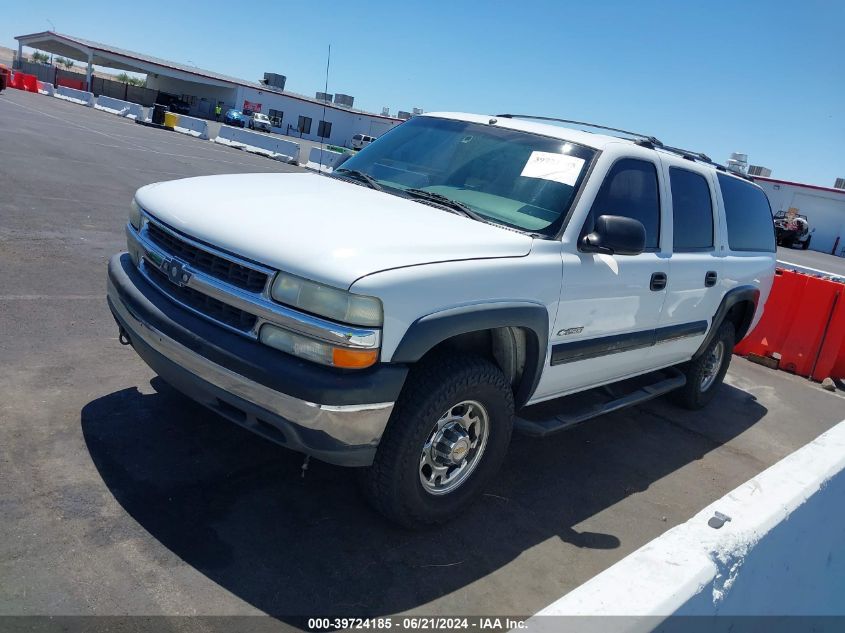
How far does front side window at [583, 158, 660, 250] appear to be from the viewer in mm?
3973

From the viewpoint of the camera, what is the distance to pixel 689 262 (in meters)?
4.81

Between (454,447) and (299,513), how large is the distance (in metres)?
0.82

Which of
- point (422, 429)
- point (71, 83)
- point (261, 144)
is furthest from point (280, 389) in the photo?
point (71, 83)

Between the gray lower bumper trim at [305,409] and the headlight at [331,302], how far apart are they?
35 centimetres

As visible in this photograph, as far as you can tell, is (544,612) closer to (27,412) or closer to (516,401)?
(516,401)

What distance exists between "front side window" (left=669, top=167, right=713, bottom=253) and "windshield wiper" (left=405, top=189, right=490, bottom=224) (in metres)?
1.71

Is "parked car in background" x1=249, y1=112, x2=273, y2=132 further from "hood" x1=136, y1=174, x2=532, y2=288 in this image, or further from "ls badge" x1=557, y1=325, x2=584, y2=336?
"ls badge" x1=557, y1=325, x2=584, y2=336

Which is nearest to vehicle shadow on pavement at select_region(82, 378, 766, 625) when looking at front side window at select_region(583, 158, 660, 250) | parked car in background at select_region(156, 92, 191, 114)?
Answer: front side window at select_region(583, 158, 660, 250)

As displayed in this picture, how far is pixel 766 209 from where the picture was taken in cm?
648

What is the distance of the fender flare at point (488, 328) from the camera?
2.89 metres

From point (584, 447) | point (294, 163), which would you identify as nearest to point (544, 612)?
point (584, 447)

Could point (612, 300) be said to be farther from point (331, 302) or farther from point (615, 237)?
point (331, 302)

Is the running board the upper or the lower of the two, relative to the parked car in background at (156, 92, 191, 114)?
lower

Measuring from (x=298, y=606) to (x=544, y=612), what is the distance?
1.52 meters
